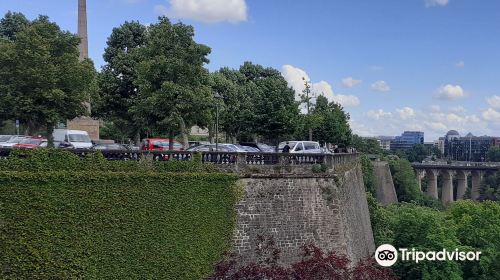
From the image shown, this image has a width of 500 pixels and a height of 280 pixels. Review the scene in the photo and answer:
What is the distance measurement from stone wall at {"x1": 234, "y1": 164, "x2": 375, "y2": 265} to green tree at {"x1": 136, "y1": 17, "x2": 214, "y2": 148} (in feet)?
29.2

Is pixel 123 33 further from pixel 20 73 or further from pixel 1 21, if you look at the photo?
pixel 1 21

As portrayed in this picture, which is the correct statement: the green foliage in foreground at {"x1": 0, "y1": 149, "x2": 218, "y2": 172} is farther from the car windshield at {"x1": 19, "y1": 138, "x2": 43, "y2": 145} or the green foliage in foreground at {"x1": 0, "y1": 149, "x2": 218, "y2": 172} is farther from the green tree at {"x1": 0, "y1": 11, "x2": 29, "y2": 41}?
the green tree at {"x1": 0, "y1": 11, "x2": 29, "y2": 41}

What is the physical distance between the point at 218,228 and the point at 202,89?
434 inches

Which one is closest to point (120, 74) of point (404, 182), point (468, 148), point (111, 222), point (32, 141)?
point (32, 141)

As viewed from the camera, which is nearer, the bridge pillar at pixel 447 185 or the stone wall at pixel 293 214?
the stone wall at pixel 293 214

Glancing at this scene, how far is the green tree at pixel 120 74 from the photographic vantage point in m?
31.8

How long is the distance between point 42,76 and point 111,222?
12.9 m

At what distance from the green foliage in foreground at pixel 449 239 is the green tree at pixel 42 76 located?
19.3 metres

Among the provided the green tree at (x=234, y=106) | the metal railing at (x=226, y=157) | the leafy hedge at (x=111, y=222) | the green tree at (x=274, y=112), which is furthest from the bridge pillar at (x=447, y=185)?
the leafy hedge at (x=111, y=222)

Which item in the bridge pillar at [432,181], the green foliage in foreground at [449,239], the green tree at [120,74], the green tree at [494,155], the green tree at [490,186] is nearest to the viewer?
the green foliage in foreground at [449,239]

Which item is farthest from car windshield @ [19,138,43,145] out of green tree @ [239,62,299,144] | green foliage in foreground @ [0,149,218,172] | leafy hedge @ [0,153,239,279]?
green tree @ [239,62,299,144]

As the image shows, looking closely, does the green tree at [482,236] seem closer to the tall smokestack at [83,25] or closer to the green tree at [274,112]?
the green tree at [274,112]

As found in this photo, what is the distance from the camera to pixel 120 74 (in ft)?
105

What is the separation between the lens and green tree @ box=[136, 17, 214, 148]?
2500cm
